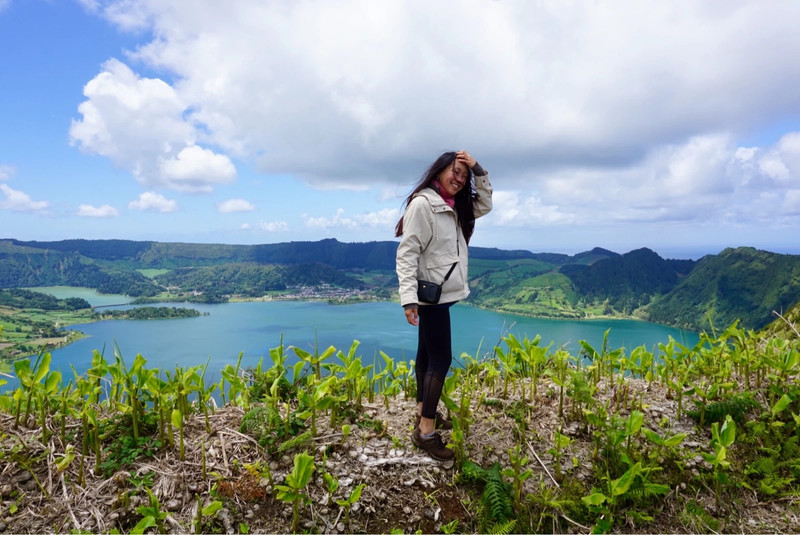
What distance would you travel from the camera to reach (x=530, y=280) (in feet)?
479

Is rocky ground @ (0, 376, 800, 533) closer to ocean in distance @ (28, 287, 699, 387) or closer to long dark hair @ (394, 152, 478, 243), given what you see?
long dark hair @ (394, 152, 478, 243)

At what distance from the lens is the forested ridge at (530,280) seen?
101m

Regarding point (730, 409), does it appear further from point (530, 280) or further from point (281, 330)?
point (530, 280)

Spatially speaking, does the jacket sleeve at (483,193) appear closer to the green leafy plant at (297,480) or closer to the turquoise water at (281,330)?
the green leafy plant at (297,480)

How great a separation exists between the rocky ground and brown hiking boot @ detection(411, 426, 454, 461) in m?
0.06

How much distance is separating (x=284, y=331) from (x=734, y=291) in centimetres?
11115

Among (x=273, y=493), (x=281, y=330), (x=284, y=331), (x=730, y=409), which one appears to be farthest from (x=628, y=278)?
(x=273, y=493)

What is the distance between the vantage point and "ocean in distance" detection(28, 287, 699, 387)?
60.7 m

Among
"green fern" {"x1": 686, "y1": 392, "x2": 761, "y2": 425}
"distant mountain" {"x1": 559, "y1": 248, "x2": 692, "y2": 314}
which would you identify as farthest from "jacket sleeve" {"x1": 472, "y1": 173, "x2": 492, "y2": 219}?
"distant mountain" {"x1": 559, "y1": 248, "x2": 692, "y2": 314}

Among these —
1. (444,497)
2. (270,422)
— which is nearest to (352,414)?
(270,422)

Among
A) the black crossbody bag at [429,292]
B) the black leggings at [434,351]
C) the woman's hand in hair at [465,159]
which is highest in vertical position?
the woman's hand in hair at [465,159]

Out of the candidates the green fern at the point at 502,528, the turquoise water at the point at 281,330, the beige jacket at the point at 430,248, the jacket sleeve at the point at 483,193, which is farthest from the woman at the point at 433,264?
the turquoise water at the point at 281,330

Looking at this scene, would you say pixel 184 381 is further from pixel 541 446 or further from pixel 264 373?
pixel 541 446

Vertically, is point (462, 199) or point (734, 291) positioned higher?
point (462, 199)
